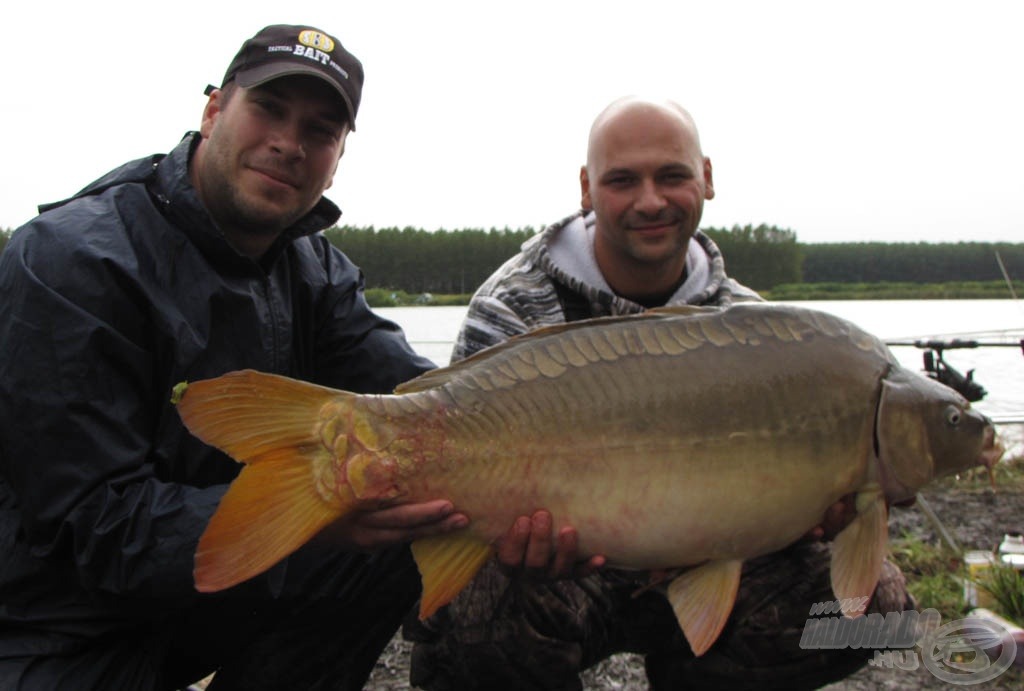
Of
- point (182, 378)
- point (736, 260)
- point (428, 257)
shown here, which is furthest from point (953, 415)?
point (736, 260)

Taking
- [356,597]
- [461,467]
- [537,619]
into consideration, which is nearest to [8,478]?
[356,597]

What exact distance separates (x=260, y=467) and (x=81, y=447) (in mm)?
489

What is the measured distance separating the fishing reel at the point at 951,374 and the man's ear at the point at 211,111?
10.7 ft

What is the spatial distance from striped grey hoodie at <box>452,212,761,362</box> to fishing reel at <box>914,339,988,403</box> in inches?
71.2

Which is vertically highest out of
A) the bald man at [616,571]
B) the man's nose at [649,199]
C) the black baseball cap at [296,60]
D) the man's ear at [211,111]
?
the black baseball cap at [296,60]

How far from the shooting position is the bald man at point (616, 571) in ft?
7.44

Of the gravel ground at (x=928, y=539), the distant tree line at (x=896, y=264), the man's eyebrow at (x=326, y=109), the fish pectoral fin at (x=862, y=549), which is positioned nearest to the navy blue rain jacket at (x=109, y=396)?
the man's eyebrow at (x=326, y=109)

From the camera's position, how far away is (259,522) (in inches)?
67.1

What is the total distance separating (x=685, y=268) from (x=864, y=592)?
120cm

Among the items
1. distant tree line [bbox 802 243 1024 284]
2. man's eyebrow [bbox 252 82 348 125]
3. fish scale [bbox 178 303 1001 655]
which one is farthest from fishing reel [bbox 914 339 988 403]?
distant tree line [bbox 802 243 1024 284]

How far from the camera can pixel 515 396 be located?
75.2 inches

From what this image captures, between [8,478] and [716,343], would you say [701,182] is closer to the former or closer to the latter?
[716,343]

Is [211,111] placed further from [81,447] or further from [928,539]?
[928,539]

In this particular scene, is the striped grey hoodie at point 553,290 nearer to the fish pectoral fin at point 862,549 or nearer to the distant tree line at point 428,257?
the fish pectoral fin at point 862,549
